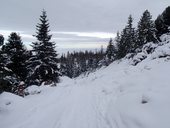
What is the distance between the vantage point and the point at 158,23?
3344 centimetres

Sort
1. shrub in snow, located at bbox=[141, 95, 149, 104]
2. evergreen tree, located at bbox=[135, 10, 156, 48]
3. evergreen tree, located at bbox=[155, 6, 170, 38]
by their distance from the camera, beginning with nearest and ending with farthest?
shrub in snow, located at bbox=[141, 95, 149, 104] → evergreen tree, located at bbox=[155, 6, 170, 38] → evergreen tree, located at bbox=[135, 10, 156, 48]

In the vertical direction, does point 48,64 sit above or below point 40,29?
below

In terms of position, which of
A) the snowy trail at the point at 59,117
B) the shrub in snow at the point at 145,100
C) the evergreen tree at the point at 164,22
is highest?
the evergreen tree at the point at 164,22

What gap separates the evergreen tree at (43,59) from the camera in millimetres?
27781

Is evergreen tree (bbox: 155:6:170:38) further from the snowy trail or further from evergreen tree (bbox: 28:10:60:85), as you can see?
the snowy trail

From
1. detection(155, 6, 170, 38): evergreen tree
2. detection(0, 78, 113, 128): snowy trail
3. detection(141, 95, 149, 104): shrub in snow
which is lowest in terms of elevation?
detection(0, 78, 113, 128): snowy trail

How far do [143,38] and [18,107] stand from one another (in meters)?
45.1

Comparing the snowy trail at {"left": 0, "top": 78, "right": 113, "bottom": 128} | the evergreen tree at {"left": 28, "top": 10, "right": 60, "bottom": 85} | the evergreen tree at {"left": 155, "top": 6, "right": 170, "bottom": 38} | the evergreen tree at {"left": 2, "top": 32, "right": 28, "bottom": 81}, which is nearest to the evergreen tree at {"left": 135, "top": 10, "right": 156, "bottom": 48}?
the evergreen tree at {"left": 155, "top": 6, "right": 170, "bottom": 38}

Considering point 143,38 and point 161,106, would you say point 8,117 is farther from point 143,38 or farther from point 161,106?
point 143,38

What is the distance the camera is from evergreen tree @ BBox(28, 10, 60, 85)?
91.1 ft

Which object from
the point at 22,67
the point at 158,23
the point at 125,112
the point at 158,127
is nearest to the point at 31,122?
the point at 125,112

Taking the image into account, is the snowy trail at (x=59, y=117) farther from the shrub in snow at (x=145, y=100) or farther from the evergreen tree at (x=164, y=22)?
the evergreen tree at (x=164, y=22)

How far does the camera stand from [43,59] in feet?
93.2

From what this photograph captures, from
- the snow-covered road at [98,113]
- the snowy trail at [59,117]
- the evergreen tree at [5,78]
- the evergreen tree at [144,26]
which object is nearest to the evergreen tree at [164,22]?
the evergreen tree at [144,26]
